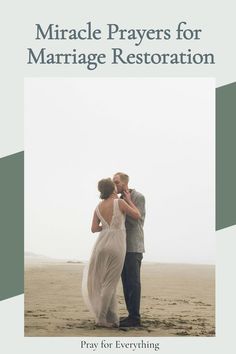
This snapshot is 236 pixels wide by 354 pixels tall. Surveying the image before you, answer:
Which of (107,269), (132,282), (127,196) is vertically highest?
(127,196)

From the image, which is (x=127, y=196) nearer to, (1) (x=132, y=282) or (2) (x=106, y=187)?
(2) (x=106, y=187)

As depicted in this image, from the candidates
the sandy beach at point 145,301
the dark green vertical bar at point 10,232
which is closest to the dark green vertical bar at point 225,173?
the sandy beach at point 145,301

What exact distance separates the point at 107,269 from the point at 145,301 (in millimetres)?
958

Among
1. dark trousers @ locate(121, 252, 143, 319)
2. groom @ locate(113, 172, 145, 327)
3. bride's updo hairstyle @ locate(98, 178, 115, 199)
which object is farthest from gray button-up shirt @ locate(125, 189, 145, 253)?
bride's updo hairstyle @ locate(98, 178, 115, 199)

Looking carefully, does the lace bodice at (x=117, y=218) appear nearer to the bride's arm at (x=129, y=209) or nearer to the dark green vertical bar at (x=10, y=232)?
the bride's arm at (x=129, y=209)

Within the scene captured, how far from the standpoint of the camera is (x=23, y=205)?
17.7 metres

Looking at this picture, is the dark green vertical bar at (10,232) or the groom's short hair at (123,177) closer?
the groom's short hair at (123,177)

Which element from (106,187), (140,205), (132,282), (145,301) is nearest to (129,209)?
(140,205)

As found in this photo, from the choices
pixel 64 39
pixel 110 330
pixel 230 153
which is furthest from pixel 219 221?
pixel 64 39

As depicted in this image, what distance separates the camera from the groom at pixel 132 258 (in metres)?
17.1

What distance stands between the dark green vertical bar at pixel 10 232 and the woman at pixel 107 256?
114cm

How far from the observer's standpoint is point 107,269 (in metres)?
17.0

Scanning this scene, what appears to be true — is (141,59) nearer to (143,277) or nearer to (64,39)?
(64,39)

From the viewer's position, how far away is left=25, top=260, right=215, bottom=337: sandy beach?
56.7 feet
